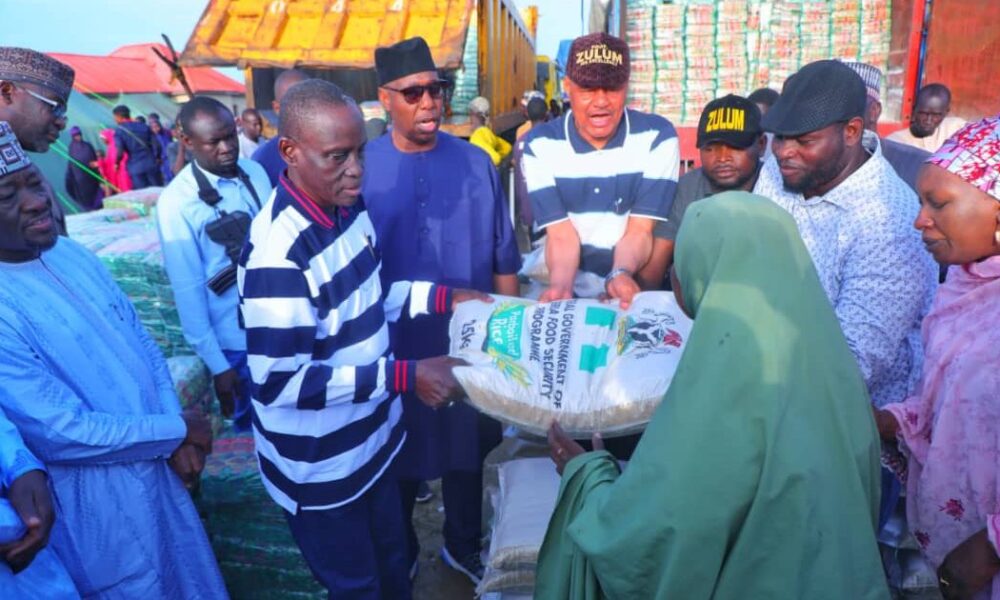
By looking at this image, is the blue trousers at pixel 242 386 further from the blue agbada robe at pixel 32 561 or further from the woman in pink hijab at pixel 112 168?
the woman in pink hijab at pixel 112 168

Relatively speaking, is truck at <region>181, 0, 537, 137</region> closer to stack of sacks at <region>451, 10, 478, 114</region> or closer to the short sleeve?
stack of sacks at <region>451, 10, 478, 114</region>

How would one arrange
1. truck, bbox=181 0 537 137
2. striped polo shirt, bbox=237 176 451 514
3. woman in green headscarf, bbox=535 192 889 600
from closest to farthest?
woman in green headscarf, bbox=535 192 889 600 < striped polo shirt, bbox=237 176 451 514 < truck, bbox=181 0 537 137

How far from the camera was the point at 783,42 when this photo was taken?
5.88m

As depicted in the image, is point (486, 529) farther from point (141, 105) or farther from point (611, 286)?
point (141, 105)

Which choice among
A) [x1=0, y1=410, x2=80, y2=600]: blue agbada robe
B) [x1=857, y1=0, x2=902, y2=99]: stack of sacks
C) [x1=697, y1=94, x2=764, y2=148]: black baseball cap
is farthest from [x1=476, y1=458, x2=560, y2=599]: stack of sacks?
[x1=857, y1=0, x2=902, y2=99]: stack of sacks

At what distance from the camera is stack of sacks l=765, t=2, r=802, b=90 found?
5.83 meters

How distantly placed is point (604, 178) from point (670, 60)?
3.93 meters

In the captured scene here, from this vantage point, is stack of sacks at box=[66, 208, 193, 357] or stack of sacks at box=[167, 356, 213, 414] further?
stack of sacks at box=[66, 208, 193, 357]

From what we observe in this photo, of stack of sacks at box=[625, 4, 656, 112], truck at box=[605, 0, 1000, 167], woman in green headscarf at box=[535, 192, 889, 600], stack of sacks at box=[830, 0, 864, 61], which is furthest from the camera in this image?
stack of sacks at box=[625, 4, 656, 112]

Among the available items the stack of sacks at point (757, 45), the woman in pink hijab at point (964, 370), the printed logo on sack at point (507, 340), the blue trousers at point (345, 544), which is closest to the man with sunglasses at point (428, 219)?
the printed logo on sack at point (507, 340)

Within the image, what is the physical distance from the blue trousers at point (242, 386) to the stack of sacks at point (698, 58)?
4727mm

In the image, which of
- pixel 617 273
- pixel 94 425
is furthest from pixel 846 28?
pixel 94 425

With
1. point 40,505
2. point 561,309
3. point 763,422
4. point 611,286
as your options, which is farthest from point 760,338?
point 40,505

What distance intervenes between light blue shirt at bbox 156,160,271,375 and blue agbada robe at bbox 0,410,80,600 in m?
1.33
